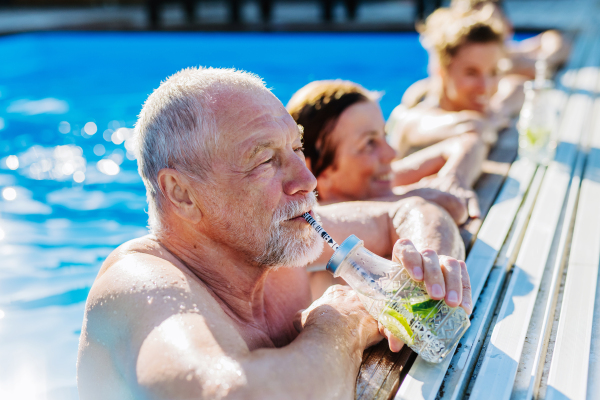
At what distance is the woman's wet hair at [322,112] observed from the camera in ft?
8.58

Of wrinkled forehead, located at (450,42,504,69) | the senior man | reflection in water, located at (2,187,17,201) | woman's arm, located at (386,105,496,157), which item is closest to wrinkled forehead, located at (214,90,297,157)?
the senior man

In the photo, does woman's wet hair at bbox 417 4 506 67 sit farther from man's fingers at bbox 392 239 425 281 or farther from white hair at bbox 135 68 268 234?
man's fingers at bbox 392 239 425 281

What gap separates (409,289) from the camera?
1411 mm

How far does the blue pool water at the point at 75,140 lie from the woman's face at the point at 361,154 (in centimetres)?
167

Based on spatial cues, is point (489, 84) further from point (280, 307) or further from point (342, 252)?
point (342, 252)

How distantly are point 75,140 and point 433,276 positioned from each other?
5.49m

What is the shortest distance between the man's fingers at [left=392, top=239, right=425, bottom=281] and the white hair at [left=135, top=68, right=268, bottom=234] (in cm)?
56

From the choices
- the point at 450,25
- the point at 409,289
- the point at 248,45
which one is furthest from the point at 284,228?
the point at 248,45

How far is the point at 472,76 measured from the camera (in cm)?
424

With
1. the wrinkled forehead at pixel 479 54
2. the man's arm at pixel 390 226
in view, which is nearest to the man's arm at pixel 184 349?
the man's arm at pixel 390 226

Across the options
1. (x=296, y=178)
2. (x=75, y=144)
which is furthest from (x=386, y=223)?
→ (x=75, y=144)

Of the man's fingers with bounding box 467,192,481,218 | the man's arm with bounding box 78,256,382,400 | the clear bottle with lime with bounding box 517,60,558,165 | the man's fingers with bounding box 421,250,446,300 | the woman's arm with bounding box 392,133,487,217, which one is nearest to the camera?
the man's arm with bounding box 78,256,382,400

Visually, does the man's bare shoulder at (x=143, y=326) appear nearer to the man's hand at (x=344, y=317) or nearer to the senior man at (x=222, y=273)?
the senior man at (x=222, y=273)

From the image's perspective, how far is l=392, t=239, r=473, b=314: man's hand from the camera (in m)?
1.36
